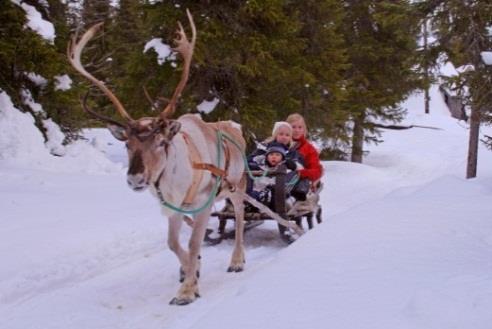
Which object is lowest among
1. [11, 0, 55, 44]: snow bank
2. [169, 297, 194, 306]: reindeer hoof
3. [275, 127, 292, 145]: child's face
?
[169, 297, 194, 306]: reindeer hoof

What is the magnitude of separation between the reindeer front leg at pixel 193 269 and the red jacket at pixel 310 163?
8.95 ft

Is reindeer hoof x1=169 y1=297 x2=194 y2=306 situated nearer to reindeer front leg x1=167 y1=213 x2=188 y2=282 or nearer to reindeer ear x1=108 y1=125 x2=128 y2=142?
reindeer front leg x1=167 y1=213 x2=188 y2=282

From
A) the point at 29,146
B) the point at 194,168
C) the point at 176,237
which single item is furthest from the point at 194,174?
the point at 29,146

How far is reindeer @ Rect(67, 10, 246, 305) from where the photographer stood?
435 cm

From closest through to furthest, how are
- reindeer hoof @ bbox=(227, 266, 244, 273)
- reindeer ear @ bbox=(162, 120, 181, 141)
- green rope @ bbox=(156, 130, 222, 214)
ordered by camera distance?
reindeer ear @ bbox=(162, 120, 181, 141) → green rope @ bbox=(156, 130, 222, 214) → reindeer hoof @ bbox=(227, 266, 244, 273)

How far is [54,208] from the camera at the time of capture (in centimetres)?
890

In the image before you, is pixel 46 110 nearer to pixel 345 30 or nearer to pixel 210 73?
pixel 210 73

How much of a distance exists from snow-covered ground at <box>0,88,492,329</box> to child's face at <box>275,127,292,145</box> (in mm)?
1421

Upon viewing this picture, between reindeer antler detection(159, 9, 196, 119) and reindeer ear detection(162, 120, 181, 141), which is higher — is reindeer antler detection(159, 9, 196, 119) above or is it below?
above

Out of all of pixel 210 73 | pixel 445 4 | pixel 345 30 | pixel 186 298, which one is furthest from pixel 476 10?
pixel 186 298

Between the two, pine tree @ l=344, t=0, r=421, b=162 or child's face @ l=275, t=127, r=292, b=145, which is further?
pine tree @ l=344, t=0, r=421, b=162

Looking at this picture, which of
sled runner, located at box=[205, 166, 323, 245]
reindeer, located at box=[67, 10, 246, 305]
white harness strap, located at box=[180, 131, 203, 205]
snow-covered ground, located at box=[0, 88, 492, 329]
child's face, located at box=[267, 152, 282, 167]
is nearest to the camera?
snow-covered ground, located at box=[0, 88, 492, 329]

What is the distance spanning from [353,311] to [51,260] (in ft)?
12.8

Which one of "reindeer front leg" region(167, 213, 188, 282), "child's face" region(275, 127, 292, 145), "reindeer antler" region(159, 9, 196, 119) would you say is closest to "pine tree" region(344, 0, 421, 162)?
"child's face" region(275, 127, 292, 145)
